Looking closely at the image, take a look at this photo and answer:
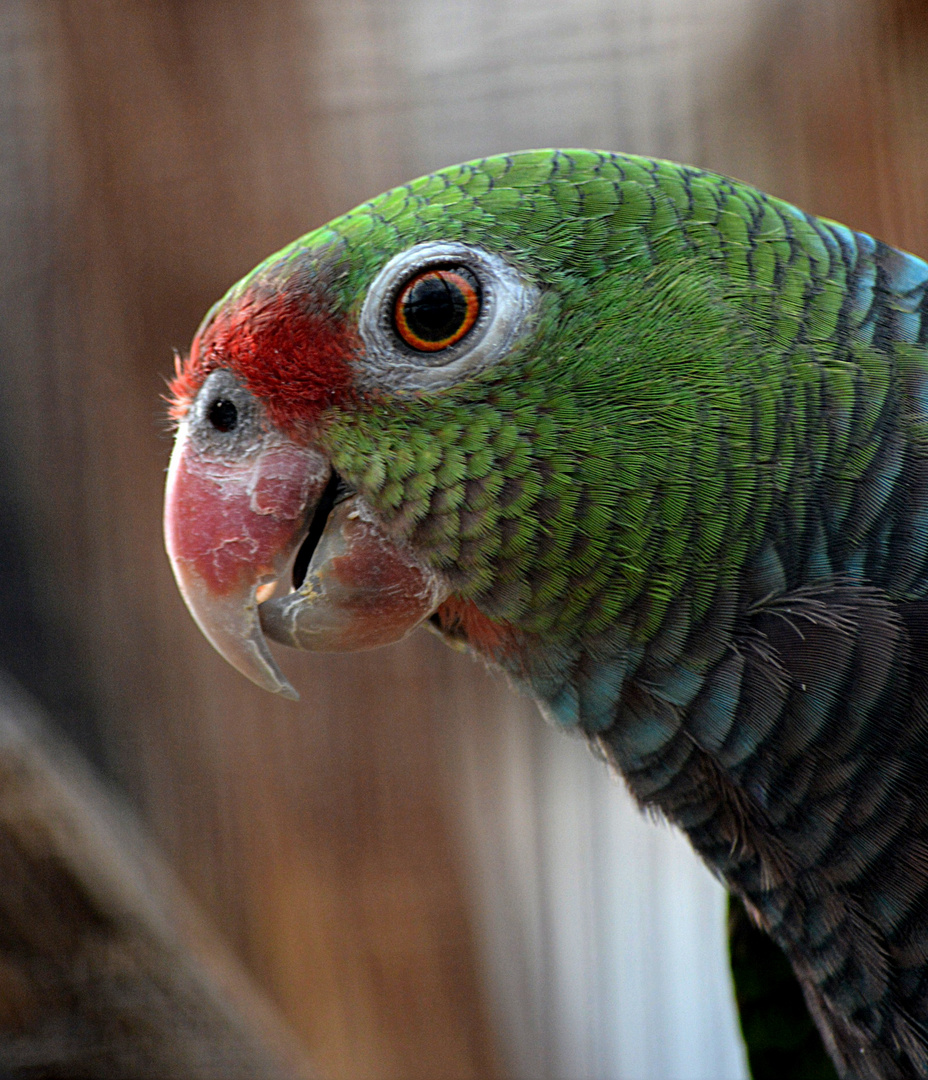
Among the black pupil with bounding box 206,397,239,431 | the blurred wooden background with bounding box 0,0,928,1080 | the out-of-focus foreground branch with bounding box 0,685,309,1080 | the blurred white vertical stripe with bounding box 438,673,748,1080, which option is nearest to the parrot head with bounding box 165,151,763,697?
the black pupil with bounding box 206,397,239,431

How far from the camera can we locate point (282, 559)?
3.33 ft

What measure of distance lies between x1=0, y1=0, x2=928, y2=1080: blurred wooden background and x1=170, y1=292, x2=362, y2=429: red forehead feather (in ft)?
4.13

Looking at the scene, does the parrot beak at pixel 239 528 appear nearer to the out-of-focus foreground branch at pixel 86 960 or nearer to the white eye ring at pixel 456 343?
the white eye ring at pixel 456 343

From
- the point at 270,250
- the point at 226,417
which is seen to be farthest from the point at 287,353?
the point at 270,250

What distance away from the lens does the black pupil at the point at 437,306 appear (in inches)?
36.7

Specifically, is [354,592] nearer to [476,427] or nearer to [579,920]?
[476,427]

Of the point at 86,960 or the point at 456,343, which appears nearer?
the point at 456,343

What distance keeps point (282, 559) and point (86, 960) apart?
2.35ft

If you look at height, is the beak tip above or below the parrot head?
below

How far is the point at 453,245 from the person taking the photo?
941 millimetres

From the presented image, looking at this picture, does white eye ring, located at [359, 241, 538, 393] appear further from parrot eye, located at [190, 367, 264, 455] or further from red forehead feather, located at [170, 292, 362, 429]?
parrot eye, located at [190, 367, 264, 455]

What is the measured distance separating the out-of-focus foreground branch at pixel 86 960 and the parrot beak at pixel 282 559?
482 mm

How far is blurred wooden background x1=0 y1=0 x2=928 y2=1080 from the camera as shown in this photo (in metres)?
2.19

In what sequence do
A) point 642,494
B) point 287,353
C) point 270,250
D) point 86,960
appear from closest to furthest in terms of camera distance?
point 642,494
point 287,353
point 86,960
point 270,250
